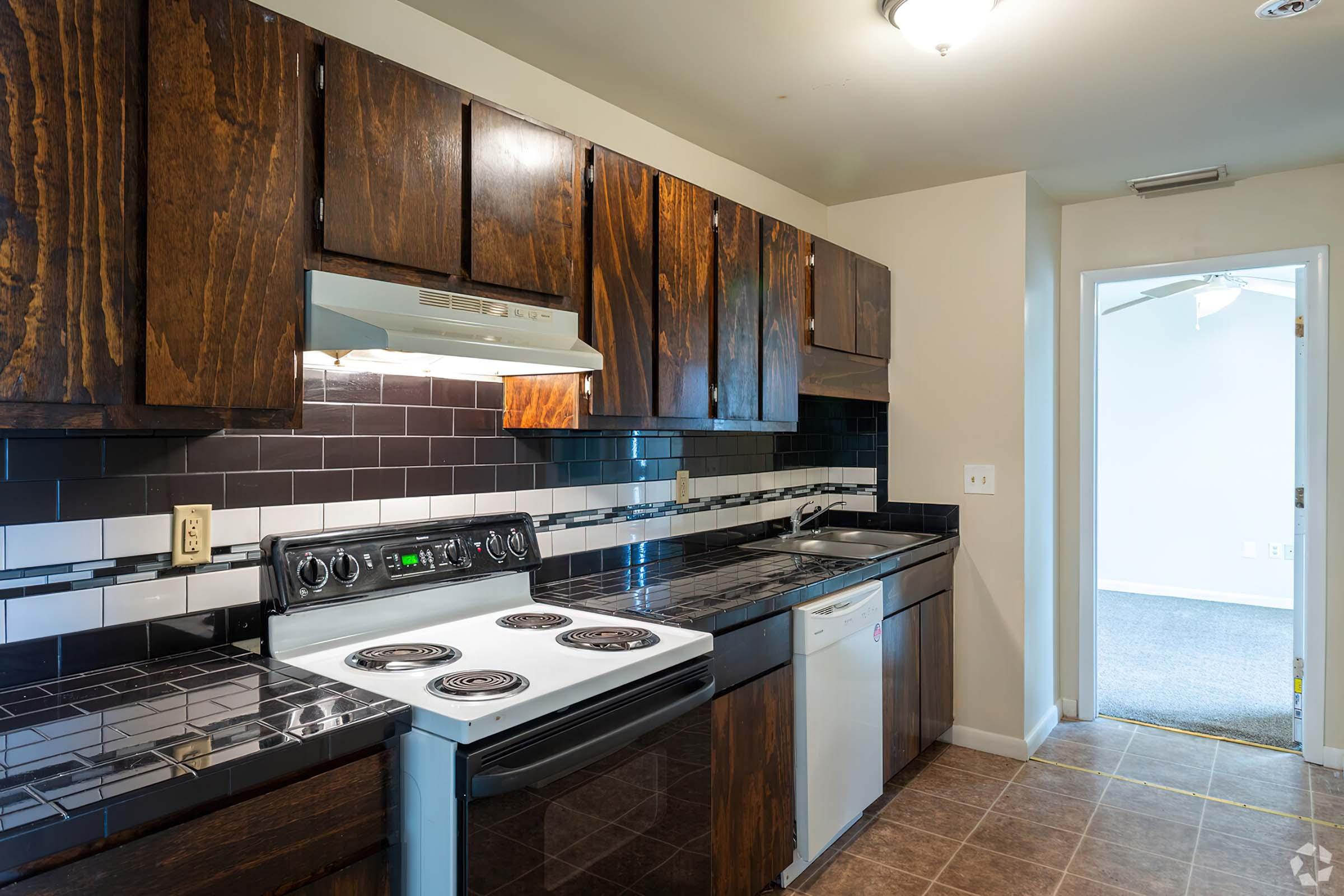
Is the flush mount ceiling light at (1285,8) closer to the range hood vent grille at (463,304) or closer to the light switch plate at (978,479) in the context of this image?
the light switch plate at (978,479)

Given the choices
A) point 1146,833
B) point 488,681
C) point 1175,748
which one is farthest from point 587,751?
point 1175,748

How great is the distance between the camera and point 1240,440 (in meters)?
5.97

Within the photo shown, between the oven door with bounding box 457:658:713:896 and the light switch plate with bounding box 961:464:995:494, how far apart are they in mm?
1976

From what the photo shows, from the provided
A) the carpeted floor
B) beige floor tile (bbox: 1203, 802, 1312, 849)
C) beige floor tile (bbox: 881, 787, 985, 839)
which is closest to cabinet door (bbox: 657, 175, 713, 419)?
beige floor tile (bbox: 881, 787, 985, 839)

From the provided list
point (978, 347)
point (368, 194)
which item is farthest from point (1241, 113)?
point (368, 194)

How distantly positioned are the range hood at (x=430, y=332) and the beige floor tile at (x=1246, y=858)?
248 cm

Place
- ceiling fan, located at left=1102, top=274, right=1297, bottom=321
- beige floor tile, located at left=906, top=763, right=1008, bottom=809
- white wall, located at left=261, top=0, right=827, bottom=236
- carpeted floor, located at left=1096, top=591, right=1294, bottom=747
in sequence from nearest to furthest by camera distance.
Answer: white wall, located at left=261, top=0, right=827, bottom=236, beige floor tile, located at left=906, top=763, right=1008, bottom=809, carpeted floor, located at left=1096, top=591, right=1294, bottom=747, ceiling fan, located at left=1102, top=274, right=1297, bottom=321

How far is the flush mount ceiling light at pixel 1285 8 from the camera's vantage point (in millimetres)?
1948

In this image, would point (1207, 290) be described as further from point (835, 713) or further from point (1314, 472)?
point (835, 713)

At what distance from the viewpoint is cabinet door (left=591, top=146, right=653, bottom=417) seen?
2102mm

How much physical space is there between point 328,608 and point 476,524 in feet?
1.45

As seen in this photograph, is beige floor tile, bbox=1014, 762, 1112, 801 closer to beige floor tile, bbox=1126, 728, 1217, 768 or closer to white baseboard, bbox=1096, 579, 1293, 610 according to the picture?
beige floor tile, bbox=1126, 728, 1217, 768

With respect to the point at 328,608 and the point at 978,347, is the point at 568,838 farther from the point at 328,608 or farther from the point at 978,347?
the point at 978,347

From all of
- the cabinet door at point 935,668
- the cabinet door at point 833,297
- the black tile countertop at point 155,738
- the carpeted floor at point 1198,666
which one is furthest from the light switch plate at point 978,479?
the black tile countertop at point 155,738
